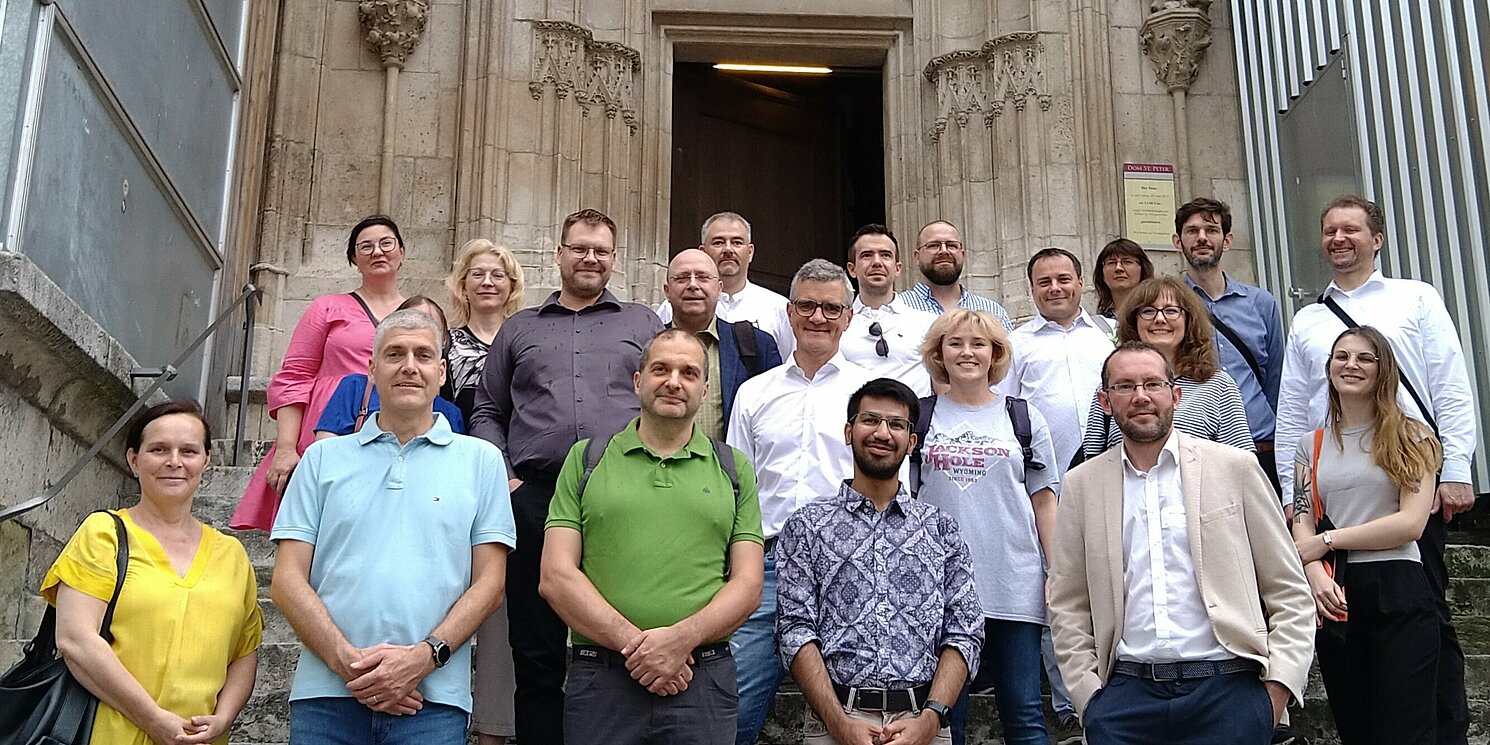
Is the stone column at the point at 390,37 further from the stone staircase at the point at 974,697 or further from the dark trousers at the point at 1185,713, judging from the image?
the dark trousers at the point at 1185,713

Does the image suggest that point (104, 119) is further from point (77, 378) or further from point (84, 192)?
point (77, 378)

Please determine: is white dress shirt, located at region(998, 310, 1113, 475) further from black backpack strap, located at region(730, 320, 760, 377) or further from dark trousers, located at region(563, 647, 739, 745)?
dark trousers, located at region(563, 647, 739, 745)

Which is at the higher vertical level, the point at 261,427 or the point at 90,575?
the point at 261,427

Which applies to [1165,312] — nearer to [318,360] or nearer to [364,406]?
[364,406]

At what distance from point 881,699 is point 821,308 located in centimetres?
134

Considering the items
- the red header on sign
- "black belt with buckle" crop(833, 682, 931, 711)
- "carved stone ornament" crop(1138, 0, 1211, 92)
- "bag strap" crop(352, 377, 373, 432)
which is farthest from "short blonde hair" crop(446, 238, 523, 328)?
"carved stone ornament" crop(1138, 0, 1211, 92)

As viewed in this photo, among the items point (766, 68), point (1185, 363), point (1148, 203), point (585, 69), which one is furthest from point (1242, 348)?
point (766, 68)

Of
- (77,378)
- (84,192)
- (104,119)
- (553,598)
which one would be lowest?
(553,598)

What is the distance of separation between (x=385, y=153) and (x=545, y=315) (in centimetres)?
474

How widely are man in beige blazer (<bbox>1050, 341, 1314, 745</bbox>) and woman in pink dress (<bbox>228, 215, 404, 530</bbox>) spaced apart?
2.39 metres

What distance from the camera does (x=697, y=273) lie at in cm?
451

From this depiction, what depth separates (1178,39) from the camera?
895cm

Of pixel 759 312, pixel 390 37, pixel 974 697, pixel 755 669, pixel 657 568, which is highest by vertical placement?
pixel 390 37

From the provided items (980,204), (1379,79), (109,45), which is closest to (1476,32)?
(1379,79)
